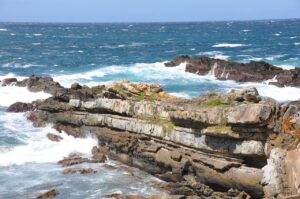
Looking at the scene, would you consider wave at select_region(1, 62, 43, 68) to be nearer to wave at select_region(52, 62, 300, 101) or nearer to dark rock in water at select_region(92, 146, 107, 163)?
wave at select_region(52, 62, 300, 101)

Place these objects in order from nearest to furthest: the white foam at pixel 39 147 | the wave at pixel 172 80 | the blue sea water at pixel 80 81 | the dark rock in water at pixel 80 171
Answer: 1. the blue sea water at pixel 80 81
2. the dark rock in water at pixel 80 171
3. the white foam at pixel 39 147
4. the wave at pixel 172 80

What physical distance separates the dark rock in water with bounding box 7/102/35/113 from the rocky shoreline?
645 centimetres

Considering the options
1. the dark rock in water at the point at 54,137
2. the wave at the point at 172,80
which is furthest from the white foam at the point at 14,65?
the dark rock in water at the point at 54,137

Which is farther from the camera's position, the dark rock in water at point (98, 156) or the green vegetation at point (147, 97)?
the green vegetation at point (147, 97)

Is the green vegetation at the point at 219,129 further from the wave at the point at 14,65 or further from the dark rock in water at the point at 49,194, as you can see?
the wave at the point at 14,65

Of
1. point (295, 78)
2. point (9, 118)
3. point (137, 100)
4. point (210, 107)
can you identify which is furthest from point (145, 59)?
point (210, 107)

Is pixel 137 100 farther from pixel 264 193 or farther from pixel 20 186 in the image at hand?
pixel 264 193

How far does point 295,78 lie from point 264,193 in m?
28.8

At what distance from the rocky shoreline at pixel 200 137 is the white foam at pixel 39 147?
2.15 feet

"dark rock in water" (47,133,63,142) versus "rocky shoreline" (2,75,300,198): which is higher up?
"rocky shoreline" (2,75,300,198)

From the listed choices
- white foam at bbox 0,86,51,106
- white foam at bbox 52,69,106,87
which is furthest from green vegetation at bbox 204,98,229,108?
white foam at bbox 52,69,106,87

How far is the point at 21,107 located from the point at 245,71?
23.7 metres

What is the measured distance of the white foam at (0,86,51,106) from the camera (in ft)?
116

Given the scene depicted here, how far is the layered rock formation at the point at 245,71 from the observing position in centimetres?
4344
